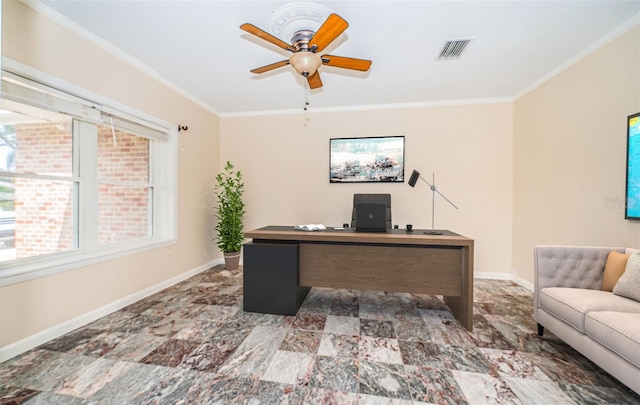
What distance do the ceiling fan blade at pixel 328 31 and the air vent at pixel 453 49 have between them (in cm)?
129

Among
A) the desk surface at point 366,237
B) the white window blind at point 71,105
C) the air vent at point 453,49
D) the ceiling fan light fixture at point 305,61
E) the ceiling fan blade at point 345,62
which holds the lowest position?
the desk surface at point 366,237

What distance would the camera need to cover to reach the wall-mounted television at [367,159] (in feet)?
12.7

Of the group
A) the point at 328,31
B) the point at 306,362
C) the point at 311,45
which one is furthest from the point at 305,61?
the point at 306,362

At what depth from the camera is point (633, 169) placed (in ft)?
6.75

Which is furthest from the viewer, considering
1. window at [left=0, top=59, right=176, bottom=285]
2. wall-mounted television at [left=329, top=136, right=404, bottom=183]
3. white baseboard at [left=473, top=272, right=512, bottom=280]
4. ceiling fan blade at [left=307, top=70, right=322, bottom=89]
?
wall-mounted television at [left=329, top=136, right=404, bottom=183]

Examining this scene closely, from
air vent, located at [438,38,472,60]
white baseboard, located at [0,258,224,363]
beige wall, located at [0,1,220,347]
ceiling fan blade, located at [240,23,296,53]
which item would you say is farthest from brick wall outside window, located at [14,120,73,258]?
air vent, located at [438,38,472,60]

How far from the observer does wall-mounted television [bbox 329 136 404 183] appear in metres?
3.88

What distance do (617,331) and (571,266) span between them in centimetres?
72

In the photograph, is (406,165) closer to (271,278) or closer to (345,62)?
(345,62)

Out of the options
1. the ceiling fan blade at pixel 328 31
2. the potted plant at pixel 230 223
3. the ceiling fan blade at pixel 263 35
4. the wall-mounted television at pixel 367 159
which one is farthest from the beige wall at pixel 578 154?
the potted plant at pixel 230 223

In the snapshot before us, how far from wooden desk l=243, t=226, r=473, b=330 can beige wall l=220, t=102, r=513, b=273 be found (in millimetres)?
1551

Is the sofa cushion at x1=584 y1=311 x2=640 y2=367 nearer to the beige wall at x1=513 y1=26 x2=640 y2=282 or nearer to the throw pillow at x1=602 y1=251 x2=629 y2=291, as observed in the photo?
the throw pillow at x1=602 y1=251 x2=629 y2=291

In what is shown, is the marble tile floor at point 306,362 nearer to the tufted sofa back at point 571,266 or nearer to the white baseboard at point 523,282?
the tufted sofa back at point 571,266

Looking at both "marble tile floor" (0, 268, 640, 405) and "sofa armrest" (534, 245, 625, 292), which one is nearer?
"marble tile floor" (0, 268, 640, 405)
